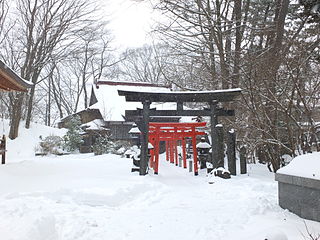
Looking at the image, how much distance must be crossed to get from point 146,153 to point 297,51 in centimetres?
523

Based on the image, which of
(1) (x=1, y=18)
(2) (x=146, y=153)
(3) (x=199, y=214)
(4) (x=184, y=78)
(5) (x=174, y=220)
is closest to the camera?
(5) (x=174, y=220)

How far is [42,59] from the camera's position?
2034 cm

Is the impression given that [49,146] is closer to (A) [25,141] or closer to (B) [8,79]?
(A) [25,141]

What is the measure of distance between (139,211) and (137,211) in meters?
0.04

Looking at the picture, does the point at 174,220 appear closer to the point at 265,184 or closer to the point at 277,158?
the point at 265,184

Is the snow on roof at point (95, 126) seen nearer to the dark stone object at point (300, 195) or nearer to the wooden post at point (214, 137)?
the wooden post at point (214, 137)

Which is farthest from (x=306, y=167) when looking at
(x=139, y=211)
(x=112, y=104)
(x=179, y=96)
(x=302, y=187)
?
(x=112, y=104)

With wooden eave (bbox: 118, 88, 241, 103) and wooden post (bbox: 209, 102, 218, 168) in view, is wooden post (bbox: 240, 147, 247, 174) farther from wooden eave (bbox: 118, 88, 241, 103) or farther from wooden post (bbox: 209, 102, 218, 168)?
wooden eave (bbox: 118, 88, 241, 103)

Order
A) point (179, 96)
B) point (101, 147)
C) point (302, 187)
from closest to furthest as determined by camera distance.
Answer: point (302, 187), point (179, 96), point (101, 147)

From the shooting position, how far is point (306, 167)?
3.97 m

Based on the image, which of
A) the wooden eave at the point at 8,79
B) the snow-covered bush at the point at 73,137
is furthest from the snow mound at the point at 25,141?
the wooden eave at the point at 8,79

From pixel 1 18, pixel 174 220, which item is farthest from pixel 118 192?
pixel 1 18

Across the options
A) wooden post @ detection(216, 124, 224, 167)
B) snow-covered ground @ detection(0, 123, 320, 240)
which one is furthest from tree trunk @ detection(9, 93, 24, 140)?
wooden post @ detection(216, 124, 224, 167)

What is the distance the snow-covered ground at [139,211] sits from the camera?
11.9 ft
